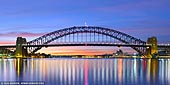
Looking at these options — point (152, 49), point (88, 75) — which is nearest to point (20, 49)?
point (152, 49)

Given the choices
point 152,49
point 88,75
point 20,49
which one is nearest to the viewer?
point 88,75

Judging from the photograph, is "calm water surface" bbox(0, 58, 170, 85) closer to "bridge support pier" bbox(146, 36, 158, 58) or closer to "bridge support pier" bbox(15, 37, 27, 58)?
"bridge support pier" bbox(15, 37, 27, 58)

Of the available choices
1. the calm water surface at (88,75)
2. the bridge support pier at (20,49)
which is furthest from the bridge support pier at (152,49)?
the calm water surface at (88,75)

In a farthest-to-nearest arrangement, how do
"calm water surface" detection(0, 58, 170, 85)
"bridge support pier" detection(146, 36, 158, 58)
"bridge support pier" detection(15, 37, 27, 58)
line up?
"bridge support pier" detection(146, 36, 158, 58)
"bridge support pier" detection(15, 37, 27, 58)
"calm water surface" detection(0, 58, 170, 85)

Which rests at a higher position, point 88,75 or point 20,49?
point 20,49

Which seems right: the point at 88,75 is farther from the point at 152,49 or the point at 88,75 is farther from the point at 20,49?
the point at 152,49

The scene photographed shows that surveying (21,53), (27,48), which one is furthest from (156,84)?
(27,48)

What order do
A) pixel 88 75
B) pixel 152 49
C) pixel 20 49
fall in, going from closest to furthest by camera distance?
pixel 88 75 < pixel 20 49 < pixel 152 49

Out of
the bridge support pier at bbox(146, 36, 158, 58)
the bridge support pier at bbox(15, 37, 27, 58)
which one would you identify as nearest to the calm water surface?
the bridge support pier at bbox(15, 37, 27, 58)

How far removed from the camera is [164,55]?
13300 cm

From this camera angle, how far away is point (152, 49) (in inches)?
4626

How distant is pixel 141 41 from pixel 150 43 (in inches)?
139

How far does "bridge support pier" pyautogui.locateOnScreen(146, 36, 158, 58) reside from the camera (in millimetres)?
115356

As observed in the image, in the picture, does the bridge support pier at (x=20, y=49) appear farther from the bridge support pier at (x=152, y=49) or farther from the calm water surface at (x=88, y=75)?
the calm water surface at (x=88, y=75)
